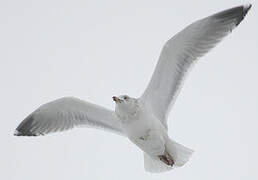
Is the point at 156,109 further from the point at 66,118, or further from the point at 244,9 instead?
the point at 244,9

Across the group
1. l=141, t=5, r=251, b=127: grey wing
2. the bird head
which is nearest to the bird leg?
l=141, t=5, r=251, b=127: grey wing

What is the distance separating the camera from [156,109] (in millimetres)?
7734

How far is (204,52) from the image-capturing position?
7582mm

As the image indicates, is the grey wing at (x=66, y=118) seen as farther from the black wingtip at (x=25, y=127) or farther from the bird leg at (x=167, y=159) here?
the bird leg at (x=167, y=159)

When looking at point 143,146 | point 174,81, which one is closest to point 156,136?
point 143,146

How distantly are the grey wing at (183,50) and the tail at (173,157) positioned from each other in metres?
0.45

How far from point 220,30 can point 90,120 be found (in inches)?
78.5

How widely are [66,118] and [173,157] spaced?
1491 mm

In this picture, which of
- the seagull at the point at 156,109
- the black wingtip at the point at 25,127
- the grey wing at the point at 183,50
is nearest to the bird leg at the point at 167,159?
the seagull at the point at 156,109

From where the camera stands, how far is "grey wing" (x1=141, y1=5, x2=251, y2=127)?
7.45m

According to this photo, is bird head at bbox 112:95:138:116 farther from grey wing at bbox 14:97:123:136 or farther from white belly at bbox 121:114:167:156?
grey wing at bbox 14:97:123:136

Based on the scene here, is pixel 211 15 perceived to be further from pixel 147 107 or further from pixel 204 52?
pixel 147 107

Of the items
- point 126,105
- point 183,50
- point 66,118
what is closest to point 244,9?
point 183,50

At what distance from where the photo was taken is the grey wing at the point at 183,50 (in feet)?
24.5
